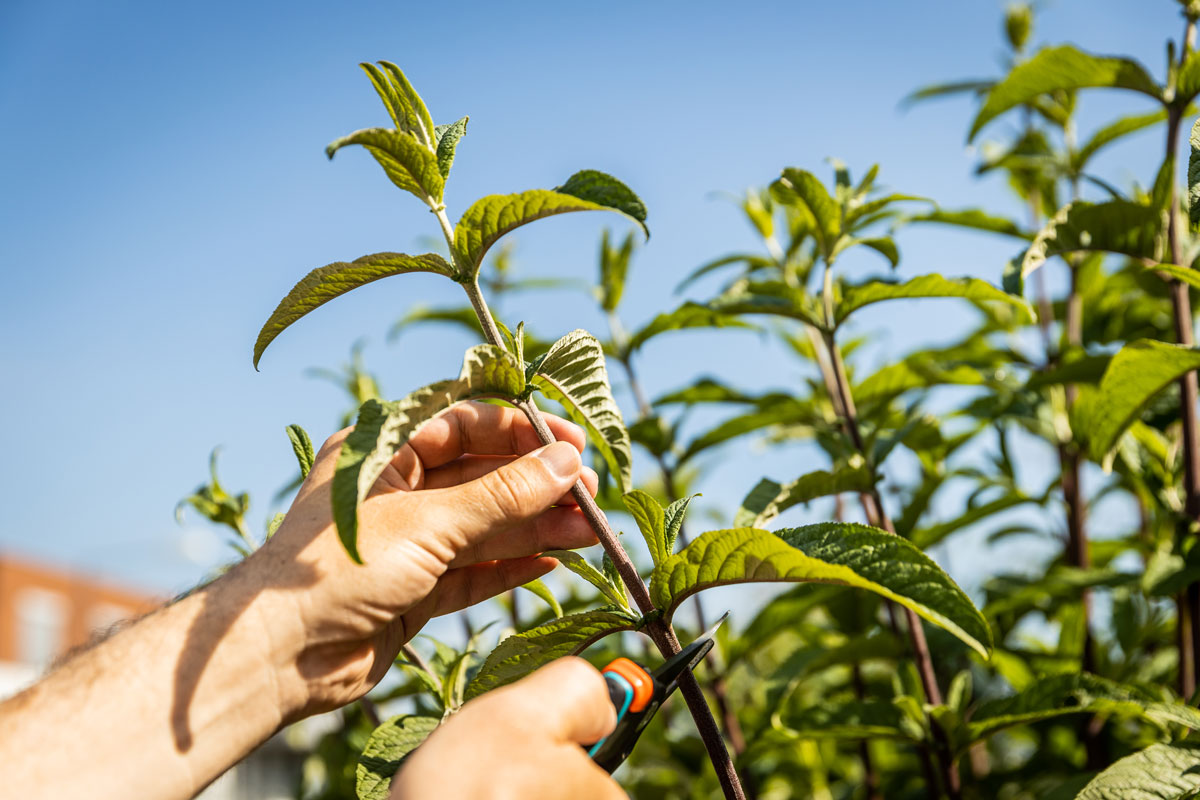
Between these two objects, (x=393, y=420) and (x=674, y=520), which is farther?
(x=674, y=520)

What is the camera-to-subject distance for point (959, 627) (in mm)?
1060

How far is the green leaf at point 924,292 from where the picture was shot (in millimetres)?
1770

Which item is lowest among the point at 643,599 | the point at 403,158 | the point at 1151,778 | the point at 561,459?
the point at 1151,778

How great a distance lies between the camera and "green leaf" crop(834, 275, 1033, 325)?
1.77 m

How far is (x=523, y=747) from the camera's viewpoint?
940mm

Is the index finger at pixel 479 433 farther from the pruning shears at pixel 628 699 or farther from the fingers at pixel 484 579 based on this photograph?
the pruning shears at pixel 628 699

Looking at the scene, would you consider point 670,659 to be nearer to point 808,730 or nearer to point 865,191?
point 808,730

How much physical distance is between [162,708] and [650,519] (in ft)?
2.51

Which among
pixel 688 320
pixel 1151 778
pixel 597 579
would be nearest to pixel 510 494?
pixel 597 579

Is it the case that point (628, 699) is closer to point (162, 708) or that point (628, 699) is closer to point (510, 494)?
point (510, 494)

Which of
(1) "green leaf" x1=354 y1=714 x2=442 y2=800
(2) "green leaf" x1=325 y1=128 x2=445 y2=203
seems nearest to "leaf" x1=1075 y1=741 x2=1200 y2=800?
(1) "green leaf" x1=354 y1=714 x2=442 y2=800

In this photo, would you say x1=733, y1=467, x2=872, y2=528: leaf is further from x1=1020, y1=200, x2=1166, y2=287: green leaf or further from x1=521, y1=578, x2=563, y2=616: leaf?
x1=1020, y1=200, x2=1166, y2=287: green leaf

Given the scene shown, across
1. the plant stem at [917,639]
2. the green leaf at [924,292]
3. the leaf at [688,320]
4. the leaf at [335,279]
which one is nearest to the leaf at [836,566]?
the leaf at [335,279]

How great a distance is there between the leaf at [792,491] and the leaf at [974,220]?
0.78 m
